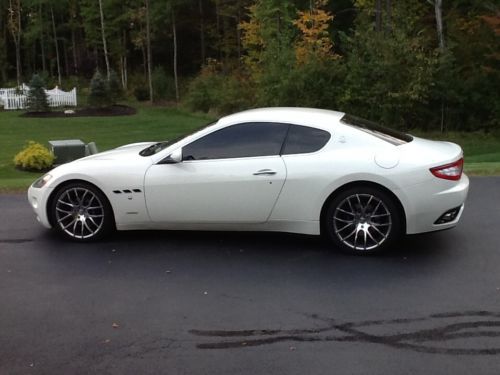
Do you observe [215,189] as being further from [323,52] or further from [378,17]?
[378,17]

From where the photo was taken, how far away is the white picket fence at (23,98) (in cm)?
3509

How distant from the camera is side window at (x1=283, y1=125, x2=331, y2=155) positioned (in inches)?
242

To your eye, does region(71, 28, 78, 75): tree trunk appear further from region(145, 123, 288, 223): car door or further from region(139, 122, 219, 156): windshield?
region(145, 123, 288, 223): car door

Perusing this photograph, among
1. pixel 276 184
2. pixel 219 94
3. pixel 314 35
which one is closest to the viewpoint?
pixel 276 184

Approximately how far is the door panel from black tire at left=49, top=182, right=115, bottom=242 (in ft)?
1.72

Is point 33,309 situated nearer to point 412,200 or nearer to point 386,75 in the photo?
point 412,200

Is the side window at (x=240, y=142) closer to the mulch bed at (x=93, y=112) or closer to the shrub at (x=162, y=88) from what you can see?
the mulch bed at (x=93, y=112)

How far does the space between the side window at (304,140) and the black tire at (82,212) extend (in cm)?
193

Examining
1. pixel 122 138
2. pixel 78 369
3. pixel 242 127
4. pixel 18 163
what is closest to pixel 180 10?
pixel 122 138

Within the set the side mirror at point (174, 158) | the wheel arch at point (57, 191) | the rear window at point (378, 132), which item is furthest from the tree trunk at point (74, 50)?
the rear window at point (378, 132)

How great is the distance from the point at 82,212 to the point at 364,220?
2.82m

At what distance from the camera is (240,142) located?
630 cm

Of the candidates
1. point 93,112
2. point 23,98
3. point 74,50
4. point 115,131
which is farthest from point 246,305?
point 74,50

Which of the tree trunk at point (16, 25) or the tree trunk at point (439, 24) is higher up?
the tree trunk at point (16, 25)
